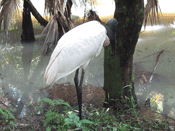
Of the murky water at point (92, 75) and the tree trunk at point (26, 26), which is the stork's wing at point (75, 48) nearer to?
the murky water at point (92, 75)

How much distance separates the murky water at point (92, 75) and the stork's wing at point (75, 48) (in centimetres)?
119

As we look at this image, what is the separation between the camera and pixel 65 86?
4.12 meters

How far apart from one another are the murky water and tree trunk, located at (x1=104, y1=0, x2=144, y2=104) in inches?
22.3

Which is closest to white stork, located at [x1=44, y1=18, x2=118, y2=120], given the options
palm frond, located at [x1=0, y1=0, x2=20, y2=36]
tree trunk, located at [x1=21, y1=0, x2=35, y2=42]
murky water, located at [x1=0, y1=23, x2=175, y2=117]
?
murky water, located at [x1=0, y1=23, x2=175, y2=117]

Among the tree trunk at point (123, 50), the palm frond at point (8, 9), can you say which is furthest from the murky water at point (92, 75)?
the palm frond at point (8, 9)

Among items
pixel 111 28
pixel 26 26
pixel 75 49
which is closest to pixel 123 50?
pixel 111 28

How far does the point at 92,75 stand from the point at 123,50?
2122 millimetres

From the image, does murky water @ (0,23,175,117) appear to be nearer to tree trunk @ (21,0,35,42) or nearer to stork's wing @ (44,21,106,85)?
tree trunk @ (21,0,35,42)

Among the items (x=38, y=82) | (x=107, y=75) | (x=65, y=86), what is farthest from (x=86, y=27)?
(x=38, y=82)

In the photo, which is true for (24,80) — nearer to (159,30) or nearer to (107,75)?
(107,75)

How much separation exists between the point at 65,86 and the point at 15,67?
221cm

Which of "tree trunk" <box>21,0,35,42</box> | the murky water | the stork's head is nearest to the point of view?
the stork's head

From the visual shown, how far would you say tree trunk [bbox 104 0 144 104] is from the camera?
262 cm

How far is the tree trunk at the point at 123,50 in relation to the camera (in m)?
2.62
